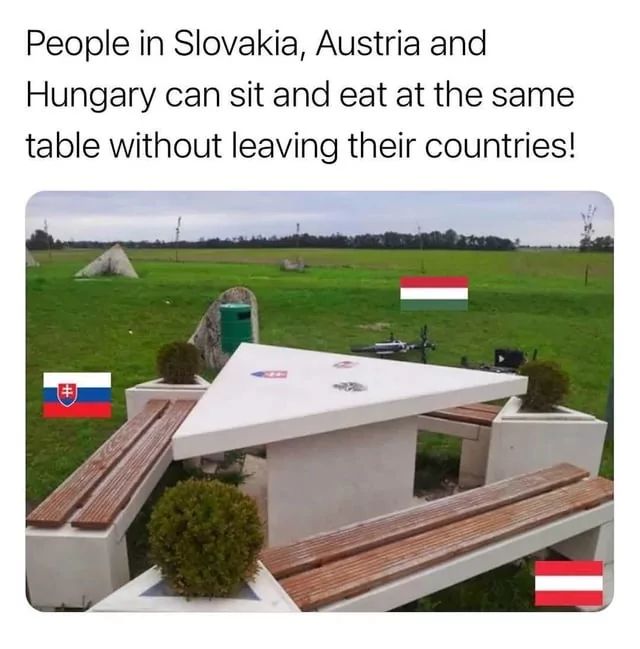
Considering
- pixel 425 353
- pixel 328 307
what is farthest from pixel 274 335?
pixel 425 353

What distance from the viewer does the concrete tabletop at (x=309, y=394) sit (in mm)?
3922

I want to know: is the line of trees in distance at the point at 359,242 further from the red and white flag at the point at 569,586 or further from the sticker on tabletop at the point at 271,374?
the red and white flag at the point at 569,586

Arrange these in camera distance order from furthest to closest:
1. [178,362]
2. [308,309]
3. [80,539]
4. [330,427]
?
[178,362]
[308,309]
[330,427]
[80,539]

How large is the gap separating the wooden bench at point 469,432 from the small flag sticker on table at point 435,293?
4.71ft

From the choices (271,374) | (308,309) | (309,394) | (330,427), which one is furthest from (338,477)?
(308,309)

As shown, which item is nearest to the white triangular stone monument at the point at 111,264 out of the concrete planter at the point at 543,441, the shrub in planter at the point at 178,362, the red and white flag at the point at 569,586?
the shrub in planter at the point at 178,362

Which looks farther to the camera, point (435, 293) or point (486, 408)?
point (486, 408)

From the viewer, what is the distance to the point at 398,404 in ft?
14.4

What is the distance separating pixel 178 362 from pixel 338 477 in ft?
5.65

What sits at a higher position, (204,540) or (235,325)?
(235,325)

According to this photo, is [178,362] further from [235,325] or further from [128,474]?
[128,474]

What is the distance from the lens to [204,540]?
3.34 meters

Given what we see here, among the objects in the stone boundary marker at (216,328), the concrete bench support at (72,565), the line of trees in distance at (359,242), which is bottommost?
the concrete bench support at (72,565)

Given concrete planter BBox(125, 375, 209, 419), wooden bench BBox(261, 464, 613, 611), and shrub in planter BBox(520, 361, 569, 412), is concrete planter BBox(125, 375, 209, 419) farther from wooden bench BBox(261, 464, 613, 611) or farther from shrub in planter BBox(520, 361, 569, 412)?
shrub in planter BBox(520, 361, 569, 412)
